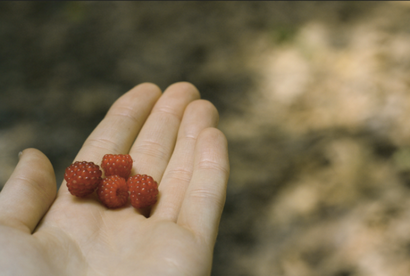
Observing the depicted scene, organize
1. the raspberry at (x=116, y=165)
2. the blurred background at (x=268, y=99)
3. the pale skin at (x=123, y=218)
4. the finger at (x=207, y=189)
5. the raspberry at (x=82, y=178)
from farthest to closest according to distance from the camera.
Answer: the blurred background at (x=268, y=99) < the raspberry at (x=116, y=165) < the raspberry at (x=82, y=178) < the finger at (x=207, y=189) < the pale skin at (x=123, y=218)

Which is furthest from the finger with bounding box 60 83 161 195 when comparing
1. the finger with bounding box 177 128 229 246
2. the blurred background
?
the blurred background

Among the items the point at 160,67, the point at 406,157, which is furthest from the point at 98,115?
the point at 406,157

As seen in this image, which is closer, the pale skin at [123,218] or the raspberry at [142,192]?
the pale skin at [123,218]

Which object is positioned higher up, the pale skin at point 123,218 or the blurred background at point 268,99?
the blurred background at point 268,99

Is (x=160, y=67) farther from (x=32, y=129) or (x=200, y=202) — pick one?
(x=200, y=202)

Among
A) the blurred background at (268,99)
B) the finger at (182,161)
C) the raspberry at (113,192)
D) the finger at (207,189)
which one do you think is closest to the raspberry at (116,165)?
the raspberry at (113,192)

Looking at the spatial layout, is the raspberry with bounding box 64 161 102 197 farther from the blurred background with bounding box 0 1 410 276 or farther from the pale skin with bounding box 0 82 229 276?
the blurred background with bounding box 0 1 410 276

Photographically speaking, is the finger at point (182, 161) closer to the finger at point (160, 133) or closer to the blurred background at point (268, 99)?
the finger at point (160, 133)

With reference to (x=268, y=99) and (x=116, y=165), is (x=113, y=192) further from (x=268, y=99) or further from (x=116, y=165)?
(x=268, y=99)
